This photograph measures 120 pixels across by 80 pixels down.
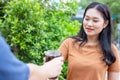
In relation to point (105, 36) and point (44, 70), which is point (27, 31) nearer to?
point (105, 36)

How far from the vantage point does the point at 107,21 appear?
270 centimetres

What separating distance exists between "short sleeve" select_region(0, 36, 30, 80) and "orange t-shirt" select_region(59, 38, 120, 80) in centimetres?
131

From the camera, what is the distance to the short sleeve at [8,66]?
3.69 feet

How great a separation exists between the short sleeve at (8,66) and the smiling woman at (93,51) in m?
1.31

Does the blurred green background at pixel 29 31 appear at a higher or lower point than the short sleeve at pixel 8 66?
lower

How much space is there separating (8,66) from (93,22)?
1525mm

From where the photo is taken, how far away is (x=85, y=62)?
2.49 meters

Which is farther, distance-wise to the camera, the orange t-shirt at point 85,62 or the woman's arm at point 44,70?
the orange t-shirt at point 85,62

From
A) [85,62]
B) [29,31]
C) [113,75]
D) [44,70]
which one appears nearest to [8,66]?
[44,70]

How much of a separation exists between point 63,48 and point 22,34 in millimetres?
1322

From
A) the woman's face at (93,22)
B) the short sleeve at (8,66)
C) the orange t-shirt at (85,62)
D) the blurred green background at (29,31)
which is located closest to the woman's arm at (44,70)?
the short sleeve at (8,66)

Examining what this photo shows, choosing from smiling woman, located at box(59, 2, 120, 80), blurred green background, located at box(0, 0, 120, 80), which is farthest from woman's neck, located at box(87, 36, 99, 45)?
blurred green background, located at box(0, 0, 120, 80)

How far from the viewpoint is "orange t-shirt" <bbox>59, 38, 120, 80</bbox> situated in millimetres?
2469

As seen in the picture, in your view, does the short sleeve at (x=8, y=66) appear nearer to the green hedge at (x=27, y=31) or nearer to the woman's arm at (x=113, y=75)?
the woman's arm at (x=113, y=75)
